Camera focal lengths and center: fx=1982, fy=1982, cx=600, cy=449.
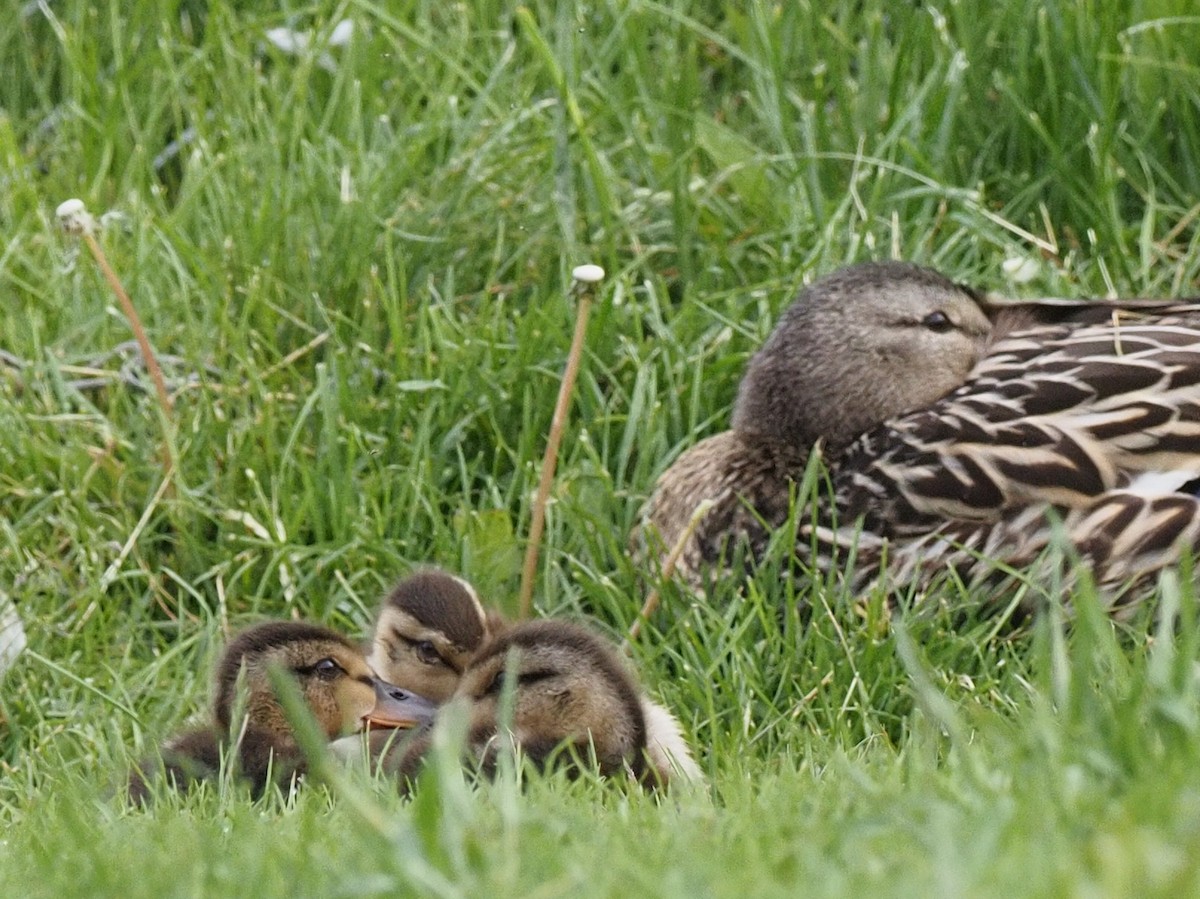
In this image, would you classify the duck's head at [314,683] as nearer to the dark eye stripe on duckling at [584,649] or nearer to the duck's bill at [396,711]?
the duck's bill at [396,711]

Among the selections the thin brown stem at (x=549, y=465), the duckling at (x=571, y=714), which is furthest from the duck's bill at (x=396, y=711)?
the thin brown stem at (x=549, y=465)

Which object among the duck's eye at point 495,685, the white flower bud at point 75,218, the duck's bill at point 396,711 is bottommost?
the duck's bill at point 396,711

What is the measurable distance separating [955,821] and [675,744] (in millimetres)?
1692

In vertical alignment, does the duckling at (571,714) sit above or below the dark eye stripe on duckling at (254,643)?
above

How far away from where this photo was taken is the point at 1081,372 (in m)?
4.46

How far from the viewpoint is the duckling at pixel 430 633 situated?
4168 millimetres

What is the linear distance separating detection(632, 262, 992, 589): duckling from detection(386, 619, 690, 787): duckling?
1134 millimetres

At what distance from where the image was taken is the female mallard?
429cm

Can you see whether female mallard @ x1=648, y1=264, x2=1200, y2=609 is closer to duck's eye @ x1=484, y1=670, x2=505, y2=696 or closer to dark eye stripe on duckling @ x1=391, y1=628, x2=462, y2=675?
dark eye stripe on duckling @ x1=391, y1=628, x2=462, y2=675

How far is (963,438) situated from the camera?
448 cm

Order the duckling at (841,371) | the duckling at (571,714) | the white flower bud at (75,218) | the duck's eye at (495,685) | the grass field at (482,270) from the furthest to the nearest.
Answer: the duckling at (841,371) < the white flower bud at (75,218) < the grass field at (482,270) < the duck's eye at (495,685) < the duckling at (571,714)

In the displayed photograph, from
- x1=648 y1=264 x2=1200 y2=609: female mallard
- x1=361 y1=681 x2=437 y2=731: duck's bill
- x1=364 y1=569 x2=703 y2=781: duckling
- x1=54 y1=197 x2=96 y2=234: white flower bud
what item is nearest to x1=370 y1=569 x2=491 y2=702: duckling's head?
x1=364 y1=569 x2=703 y2=781: duckling

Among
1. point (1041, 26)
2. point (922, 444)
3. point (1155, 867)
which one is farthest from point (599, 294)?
point (1155, 867)

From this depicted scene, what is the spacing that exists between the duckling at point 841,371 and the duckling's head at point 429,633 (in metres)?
0.73
